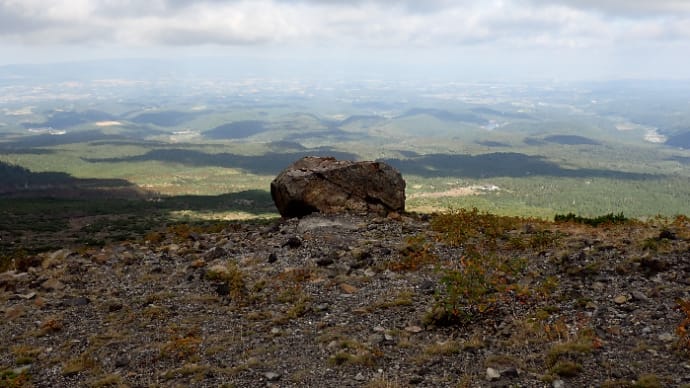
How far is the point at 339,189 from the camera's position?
94.9ft

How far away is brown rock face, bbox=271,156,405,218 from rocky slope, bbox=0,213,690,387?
5.21m

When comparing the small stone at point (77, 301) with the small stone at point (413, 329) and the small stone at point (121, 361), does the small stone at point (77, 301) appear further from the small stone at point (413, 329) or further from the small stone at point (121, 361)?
the small stone at point (413, 329)

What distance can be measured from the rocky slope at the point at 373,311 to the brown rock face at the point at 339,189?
521cm

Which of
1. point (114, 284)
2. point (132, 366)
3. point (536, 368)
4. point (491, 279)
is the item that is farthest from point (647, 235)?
point (114, 284)

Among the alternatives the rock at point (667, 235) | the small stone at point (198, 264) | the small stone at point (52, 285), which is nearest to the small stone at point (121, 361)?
the small stone at point (198, 264)

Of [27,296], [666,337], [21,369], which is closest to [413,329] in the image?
[666,337]

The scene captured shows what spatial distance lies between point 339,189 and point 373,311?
573 inches

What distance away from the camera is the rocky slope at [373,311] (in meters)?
11.2

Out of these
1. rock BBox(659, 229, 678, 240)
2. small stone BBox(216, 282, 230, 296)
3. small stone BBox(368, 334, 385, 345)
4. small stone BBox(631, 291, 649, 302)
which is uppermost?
rock BBox(659, 229, 678, 240)

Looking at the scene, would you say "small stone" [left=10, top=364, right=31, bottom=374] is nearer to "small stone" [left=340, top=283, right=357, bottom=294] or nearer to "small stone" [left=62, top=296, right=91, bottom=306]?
"small stone" [left=62, top=296, right=91, bottom=306]

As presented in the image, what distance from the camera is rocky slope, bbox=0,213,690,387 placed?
36.9ft

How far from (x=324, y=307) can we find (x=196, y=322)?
167 inches

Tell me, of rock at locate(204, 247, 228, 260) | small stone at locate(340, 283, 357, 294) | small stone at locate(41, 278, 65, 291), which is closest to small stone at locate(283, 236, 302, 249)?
rock at locate(204, 247, 228, 260)

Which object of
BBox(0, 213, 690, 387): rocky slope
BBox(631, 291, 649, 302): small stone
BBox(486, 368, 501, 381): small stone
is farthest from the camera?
BBox(631, 291, 649, 302): small stone
